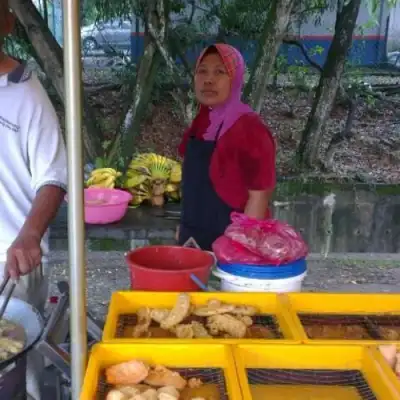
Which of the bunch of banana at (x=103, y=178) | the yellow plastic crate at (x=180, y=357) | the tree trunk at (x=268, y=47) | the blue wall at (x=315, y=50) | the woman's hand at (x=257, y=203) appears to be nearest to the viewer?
the yellow plastic crate at (x=180, y=357)

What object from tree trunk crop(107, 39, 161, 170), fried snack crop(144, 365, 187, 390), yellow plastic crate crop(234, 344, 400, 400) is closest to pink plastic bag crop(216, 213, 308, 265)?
yellow plastic crate crop(234, 344, 400, 400)

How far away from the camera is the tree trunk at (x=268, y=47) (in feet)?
14.4

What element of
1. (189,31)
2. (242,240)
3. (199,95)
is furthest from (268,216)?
(189,31)

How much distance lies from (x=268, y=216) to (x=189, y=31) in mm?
4127

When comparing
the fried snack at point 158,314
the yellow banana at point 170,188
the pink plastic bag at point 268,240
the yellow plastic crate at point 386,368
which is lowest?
the yellow banana at point 170,188

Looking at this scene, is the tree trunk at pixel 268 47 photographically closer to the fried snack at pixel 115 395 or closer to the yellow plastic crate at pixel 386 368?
the yellow plastic crate at pixel 386 368

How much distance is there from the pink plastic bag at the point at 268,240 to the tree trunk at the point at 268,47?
297 centimetres

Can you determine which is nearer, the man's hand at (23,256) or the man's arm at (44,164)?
the man's hand at (23,256)

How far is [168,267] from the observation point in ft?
5.94

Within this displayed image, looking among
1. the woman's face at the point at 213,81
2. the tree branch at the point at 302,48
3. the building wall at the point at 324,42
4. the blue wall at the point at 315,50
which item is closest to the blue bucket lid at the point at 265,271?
the woman's face at the point at 213,81

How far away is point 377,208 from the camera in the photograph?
17.4ft

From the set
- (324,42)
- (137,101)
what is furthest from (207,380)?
(324,42)

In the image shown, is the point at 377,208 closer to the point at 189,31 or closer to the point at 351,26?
the point at 351,26

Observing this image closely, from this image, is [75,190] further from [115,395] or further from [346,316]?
[346,316]
